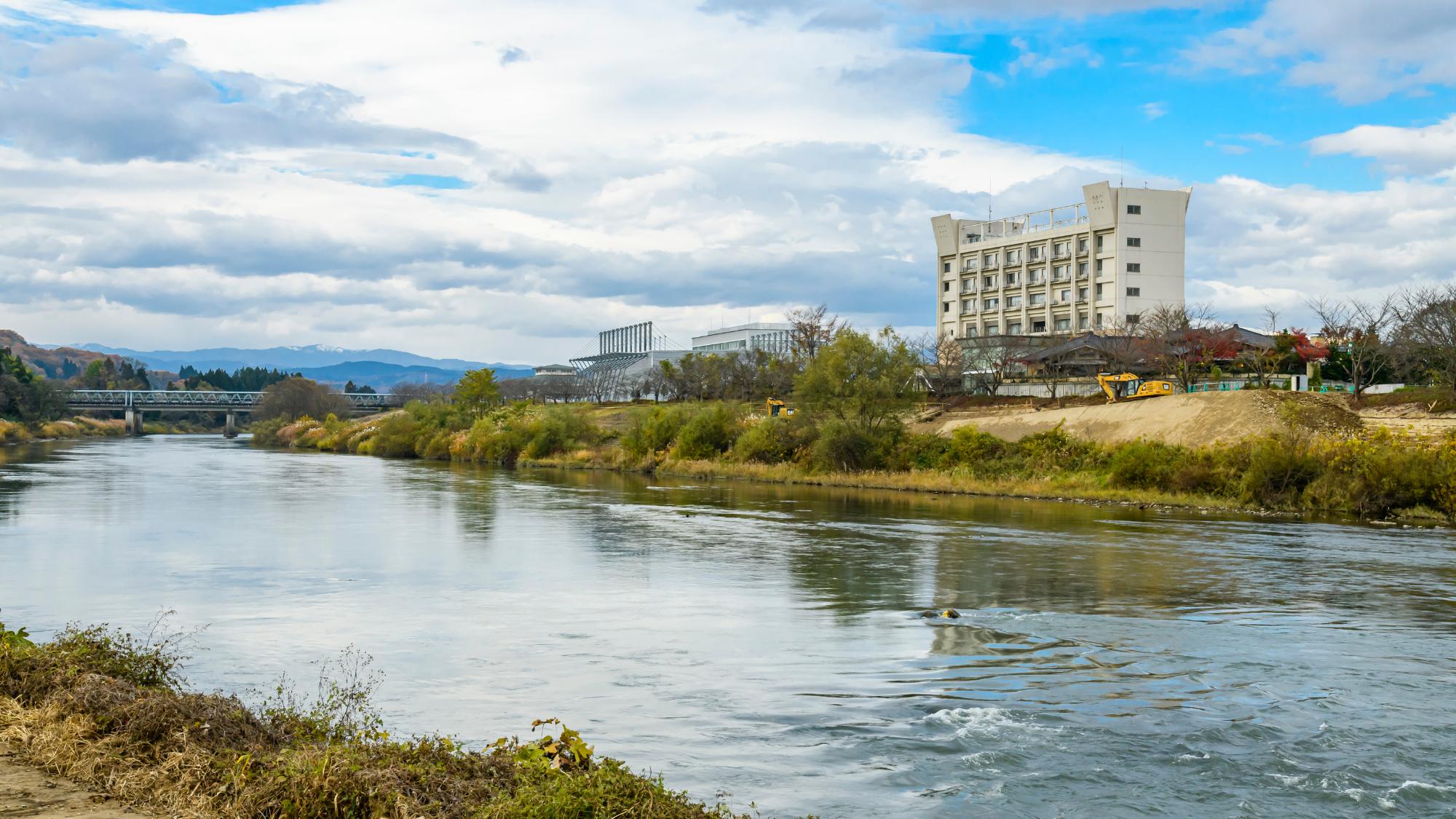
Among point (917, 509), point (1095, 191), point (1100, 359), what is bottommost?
point (917, 509)

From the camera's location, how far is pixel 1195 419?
194ft

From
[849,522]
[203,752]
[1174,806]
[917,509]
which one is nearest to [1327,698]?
[1174,806]

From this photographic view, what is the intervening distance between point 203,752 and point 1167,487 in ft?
168

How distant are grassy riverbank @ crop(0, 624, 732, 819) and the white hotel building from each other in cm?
10262

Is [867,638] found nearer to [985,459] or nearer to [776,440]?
[985,459]

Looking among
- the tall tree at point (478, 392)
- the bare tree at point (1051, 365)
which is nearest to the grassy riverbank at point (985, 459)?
the tall tree at point (478, 392)

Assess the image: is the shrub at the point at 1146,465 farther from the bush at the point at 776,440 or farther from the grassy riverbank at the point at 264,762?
the grassy riverbank at the point at 264,762

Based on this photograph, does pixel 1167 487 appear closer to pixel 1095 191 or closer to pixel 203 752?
pixel 203 752

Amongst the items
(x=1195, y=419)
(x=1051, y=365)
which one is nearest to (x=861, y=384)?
(x=1195, y=419)

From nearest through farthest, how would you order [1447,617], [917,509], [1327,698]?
[1327,698], [1447,617], [917,509]

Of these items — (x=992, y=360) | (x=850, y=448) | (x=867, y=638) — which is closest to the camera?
(x=867, y=638)

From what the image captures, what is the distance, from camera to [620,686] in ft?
57.8

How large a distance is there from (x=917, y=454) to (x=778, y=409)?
16.4 meters

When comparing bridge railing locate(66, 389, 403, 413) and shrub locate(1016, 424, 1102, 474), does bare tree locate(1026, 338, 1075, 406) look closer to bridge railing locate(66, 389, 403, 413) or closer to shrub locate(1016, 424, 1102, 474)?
shrub locate(1016, 424, 1102, 474)
